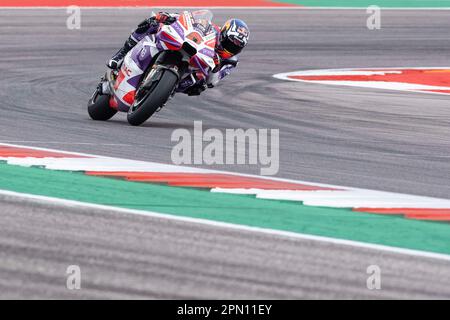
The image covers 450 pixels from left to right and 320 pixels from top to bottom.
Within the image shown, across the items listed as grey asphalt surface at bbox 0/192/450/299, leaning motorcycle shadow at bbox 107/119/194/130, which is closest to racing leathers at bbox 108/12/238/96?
leaning motorcycle shadow at bbox 107/119/194/130

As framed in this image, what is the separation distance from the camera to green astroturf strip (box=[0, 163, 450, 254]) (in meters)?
8.48

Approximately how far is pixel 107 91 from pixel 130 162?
3211 mm

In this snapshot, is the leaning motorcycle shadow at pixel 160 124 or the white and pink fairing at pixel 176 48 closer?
the white and pink fairing at pixel 176 48

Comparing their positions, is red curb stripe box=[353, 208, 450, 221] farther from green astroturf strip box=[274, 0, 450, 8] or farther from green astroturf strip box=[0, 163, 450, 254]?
green astroturf strip box=[274, 0, 450, 8]

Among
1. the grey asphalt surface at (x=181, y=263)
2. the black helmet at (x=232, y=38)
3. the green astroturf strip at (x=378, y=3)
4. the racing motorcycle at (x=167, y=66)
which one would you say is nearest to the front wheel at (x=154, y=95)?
the racing motorcycle at (x=167, y=66)

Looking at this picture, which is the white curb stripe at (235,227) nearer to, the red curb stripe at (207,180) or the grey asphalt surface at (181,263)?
the grey asphalt surface at (181,263)

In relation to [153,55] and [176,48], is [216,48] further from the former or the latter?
[153,55]

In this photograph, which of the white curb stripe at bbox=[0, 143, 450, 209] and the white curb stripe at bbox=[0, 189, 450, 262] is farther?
the white curb stripe at bbox=[0, 143, 450, 209]

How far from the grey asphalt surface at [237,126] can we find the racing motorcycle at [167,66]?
303 mm

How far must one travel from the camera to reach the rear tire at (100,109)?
1473 cm

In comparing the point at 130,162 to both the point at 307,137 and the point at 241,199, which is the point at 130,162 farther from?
the point at 307,137

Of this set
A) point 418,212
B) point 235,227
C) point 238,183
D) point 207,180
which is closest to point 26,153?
point 207,180

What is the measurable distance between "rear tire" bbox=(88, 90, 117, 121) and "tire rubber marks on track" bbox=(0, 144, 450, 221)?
2.61m
